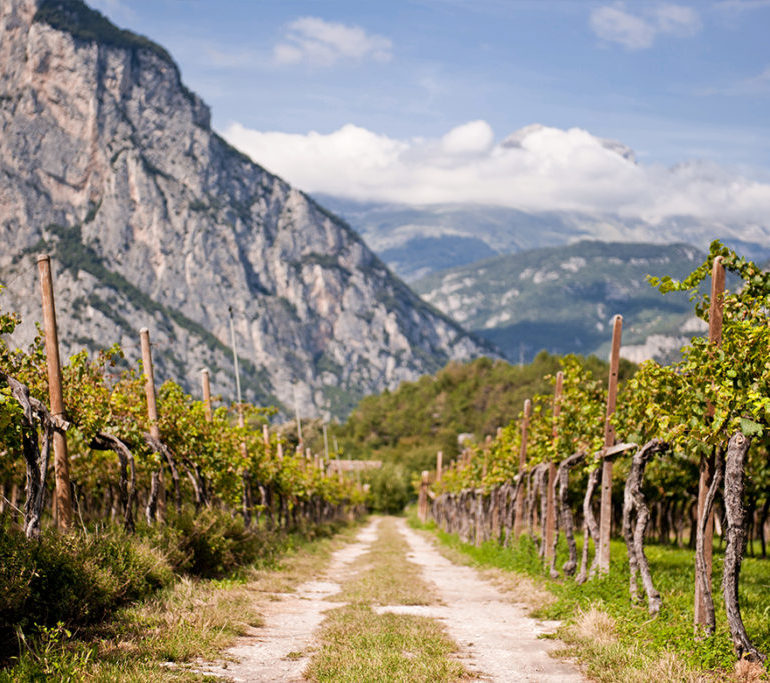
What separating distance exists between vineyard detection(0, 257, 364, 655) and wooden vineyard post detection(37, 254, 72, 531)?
17 millimetres

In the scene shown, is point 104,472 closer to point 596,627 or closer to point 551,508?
point 551,508

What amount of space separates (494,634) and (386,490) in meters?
83.5

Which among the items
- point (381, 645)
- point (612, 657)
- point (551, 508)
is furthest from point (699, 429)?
point (551, 508)

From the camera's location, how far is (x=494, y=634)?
1087 cm

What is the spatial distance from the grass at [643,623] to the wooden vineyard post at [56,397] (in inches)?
290

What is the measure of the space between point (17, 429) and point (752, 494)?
20.1m

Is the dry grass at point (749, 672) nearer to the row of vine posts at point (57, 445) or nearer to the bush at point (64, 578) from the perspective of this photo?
the bush at point (64, 578)

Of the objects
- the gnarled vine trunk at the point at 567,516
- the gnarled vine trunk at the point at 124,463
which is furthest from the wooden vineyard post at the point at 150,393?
the gnarled vine trunk at the point at 567,516

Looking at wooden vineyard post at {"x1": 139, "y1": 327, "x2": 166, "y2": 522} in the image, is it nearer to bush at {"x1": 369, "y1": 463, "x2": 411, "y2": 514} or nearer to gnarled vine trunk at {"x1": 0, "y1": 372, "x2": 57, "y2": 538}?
gnarled vine trunk at {"x1": 0, "y1": 372, "x2": 57, "y2": 538}

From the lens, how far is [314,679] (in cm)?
780

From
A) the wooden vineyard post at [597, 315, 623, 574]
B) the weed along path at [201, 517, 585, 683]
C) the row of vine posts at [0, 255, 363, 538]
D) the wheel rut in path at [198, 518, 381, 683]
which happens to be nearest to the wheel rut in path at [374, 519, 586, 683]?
the weed along path at [201, 517, 585, 683]

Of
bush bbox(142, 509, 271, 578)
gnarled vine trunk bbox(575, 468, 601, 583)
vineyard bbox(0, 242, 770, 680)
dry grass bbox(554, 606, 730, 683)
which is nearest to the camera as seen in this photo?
dry grass bbox(554, 606, 730, 683)

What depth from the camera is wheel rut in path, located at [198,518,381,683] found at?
8062 millimetres

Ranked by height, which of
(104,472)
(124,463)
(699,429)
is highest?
(699,429)
